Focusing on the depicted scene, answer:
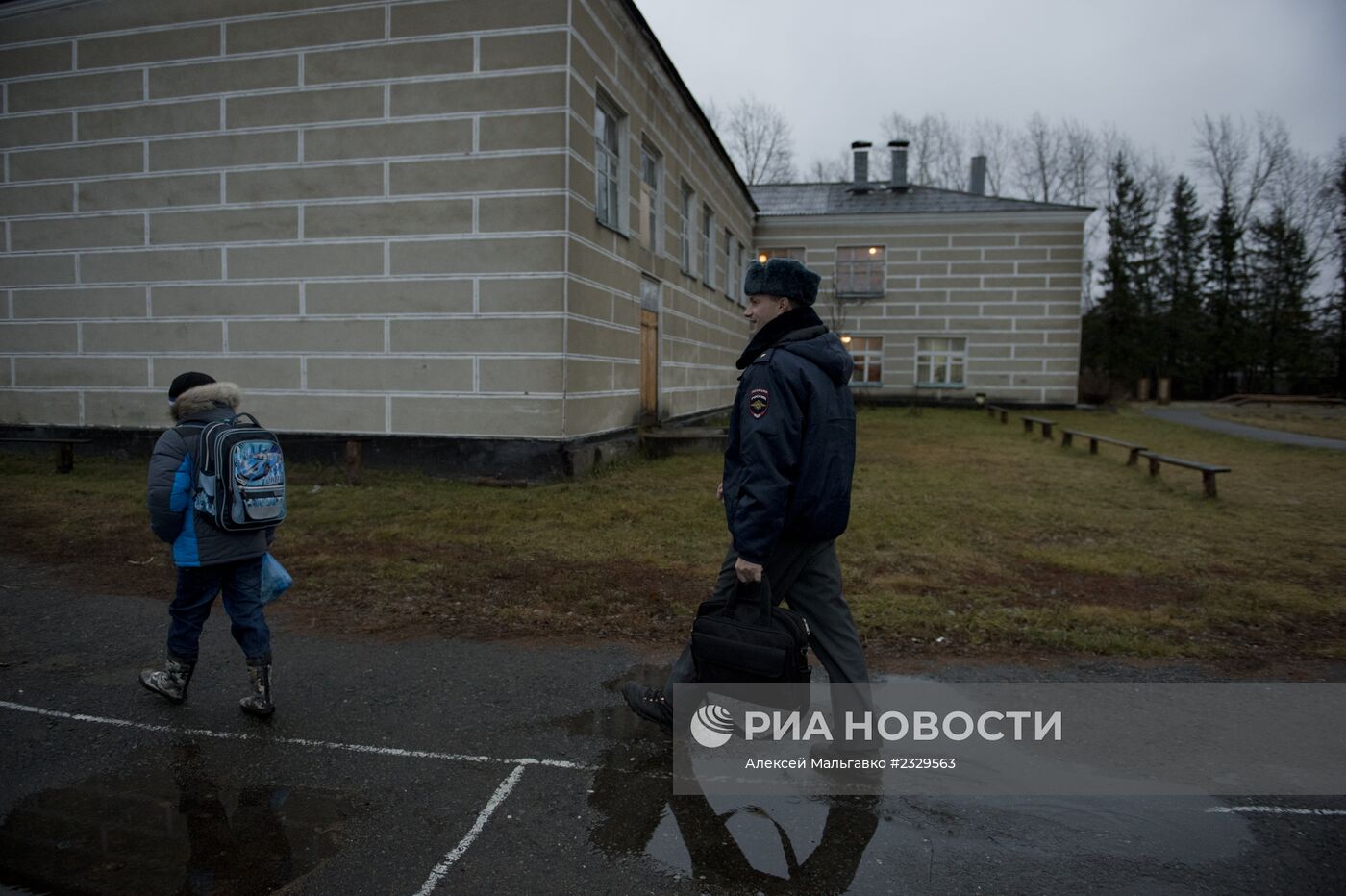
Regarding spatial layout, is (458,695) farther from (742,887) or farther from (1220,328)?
(1220,328)

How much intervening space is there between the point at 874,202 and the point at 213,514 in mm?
29939

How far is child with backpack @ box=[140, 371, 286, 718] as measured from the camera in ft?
12.6

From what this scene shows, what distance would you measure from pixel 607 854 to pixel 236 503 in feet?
7.83

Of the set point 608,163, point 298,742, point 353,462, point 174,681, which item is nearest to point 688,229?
point 608,163

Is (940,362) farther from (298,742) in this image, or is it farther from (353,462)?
(298,742)

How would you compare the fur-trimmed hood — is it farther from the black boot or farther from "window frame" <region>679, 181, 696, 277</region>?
"window frame" <region>679, 181, 696, 277</region>

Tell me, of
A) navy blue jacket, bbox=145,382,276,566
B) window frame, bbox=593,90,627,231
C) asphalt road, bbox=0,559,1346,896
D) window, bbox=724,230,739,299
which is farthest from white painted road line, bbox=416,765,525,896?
window, bbox=724,230,739,299

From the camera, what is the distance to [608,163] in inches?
540

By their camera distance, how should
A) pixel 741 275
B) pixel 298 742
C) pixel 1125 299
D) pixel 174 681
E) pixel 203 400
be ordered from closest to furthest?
pixel 298 742, pixel 203 400, pixel 174 681, pixel 741 275, pixel 1125 299

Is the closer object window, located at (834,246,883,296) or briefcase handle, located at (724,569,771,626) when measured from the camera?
briefcase handle, located at (724,569,771,626)

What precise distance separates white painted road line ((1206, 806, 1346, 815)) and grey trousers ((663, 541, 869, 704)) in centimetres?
141

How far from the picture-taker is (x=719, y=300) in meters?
23.0

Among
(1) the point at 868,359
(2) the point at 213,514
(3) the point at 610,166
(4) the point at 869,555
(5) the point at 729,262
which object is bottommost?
(4) the point at 869,555

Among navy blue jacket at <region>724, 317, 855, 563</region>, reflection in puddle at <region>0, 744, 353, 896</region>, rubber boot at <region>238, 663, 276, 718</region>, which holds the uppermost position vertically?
navy blue jacket at <region>724, 317, 855, 563</region>
